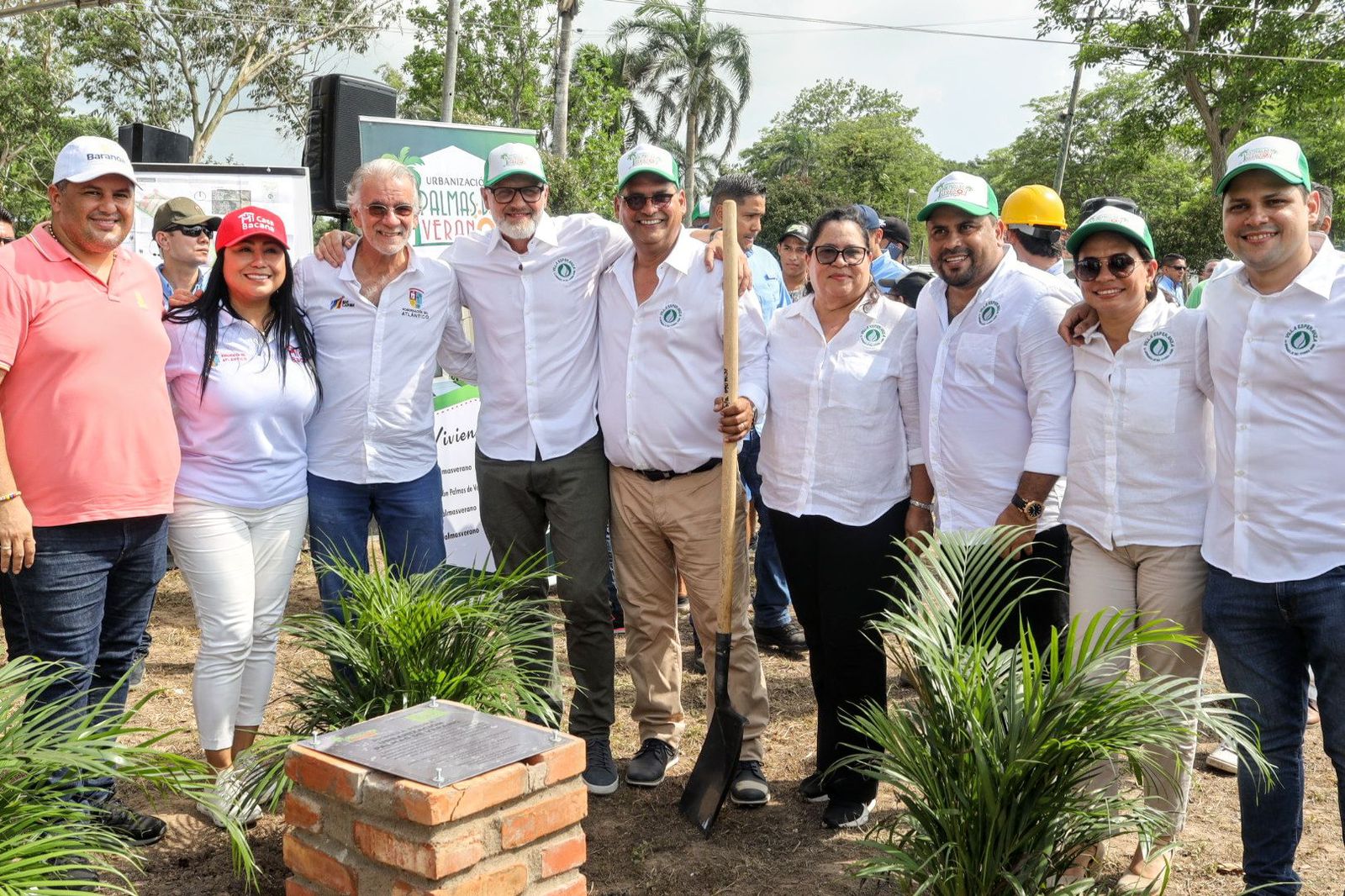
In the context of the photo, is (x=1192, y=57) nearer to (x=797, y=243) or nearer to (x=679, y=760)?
(x=797, y=243)

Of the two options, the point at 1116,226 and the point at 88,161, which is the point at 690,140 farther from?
the point at 1116,226

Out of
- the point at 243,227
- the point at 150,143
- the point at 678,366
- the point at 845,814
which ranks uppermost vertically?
the point at 150,143

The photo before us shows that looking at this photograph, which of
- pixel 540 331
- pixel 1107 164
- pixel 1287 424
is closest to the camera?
pixel 1287 424

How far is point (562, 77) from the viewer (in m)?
25.5

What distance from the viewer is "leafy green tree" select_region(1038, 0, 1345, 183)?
748 inches

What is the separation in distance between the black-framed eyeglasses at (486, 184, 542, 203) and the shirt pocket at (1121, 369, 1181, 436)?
2.19m

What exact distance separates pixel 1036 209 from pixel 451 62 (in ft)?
52.5

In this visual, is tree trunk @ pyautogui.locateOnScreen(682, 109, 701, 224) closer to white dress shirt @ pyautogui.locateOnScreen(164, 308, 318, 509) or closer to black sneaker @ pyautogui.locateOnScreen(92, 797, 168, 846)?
white dress shirt @ pyautogui.locateOnScreen(164, 308, 318, 509)

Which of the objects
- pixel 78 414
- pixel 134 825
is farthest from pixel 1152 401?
pixel 134 825

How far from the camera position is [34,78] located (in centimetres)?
2520

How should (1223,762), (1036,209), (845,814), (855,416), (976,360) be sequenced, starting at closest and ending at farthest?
(976,360) → (855,416) → (845,814) → (1223,762) → (1036,209)

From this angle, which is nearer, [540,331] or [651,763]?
[540,331]

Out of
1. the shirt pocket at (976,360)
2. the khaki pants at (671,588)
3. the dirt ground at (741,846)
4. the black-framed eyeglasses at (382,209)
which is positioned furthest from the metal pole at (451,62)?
the shirt pocket at (976,360)

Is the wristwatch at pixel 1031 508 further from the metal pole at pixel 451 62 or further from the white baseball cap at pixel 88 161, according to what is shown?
the metal pole at pixel 451 62
